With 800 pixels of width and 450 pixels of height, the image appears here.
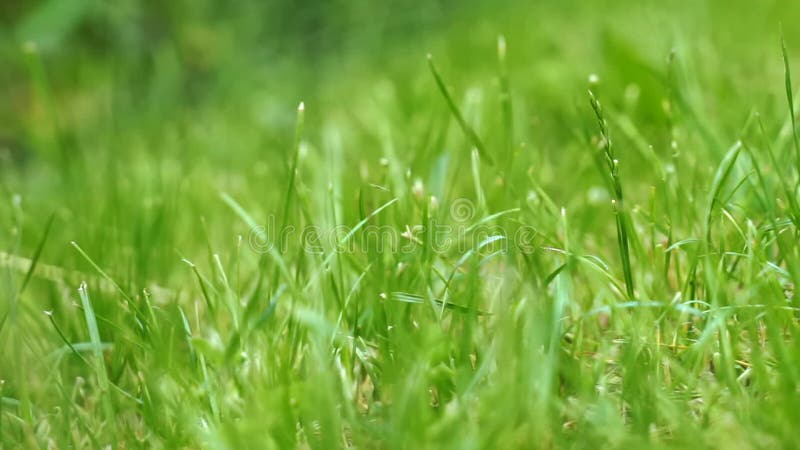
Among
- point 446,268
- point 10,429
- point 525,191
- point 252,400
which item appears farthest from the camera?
point 525,191

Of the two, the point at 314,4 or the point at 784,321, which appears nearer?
the point at 784,321

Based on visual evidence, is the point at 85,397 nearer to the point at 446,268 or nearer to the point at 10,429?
the point at 10,429

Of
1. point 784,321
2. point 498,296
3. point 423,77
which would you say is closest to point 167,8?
point 423,77

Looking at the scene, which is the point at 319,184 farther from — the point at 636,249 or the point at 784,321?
the point at 784,321

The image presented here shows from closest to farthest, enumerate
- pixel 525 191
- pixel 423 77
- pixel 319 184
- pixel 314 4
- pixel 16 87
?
pixel 525 191
pixel 319 184
pixel 423 77
pixel 16 87
pixel 314 4

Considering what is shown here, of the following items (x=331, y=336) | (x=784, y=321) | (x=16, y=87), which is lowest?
(x=16, y=87)

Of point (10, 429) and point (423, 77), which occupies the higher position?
point (423, 77)

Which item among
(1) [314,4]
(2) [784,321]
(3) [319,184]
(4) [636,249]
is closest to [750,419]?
(2) [784,321]
